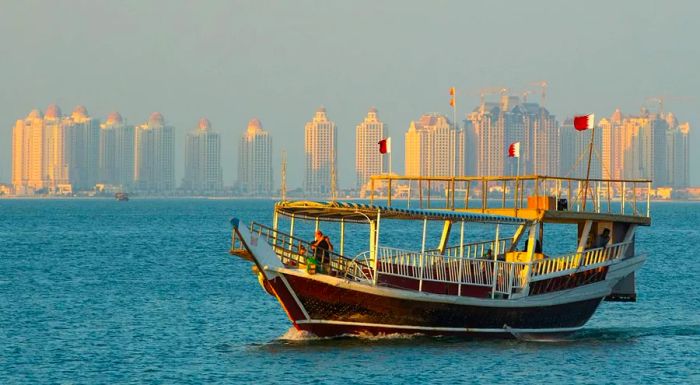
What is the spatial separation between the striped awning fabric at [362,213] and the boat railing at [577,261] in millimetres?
1378

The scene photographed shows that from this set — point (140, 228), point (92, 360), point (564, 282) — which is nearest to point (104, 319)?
point (92, 360)

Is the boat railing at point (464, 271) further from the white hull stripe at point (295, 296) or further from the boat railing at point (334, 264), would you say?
the white hull stripe at point (295, 296)

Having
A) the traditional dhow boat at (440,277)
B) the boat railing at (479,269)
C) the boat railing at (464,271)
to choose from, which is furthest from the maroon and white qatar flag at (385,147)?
the boat railing at (464,271)

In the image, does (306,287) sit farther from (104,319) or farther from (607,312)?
(607,312)

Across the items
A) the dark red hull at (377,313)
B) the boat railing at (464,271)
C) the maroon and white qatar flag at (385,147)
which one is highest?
the maroon and white qatar flag at (385,147)

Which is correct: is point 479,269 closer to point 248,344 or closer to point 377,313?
point 377,313

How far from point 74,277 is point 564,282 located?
30.8 m

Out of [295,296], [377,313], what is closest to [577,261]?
[377,313]

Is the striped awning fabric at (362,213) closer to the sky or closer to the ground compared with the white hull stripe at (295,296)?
closer to the sky

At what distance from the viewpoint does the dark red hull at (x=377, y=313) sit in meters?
33.4

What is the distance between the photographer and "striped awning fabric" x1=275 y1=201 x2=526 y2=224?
108 ft

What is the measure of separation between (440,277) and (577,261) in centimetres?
413

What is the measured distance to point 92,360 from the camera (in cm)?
3419

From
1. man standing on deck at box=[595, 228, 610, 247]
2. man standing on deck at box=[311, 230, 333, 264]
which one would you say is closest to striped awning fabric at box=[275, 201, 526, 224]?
man standing on deck at box=[311, 230, 333, 264]
